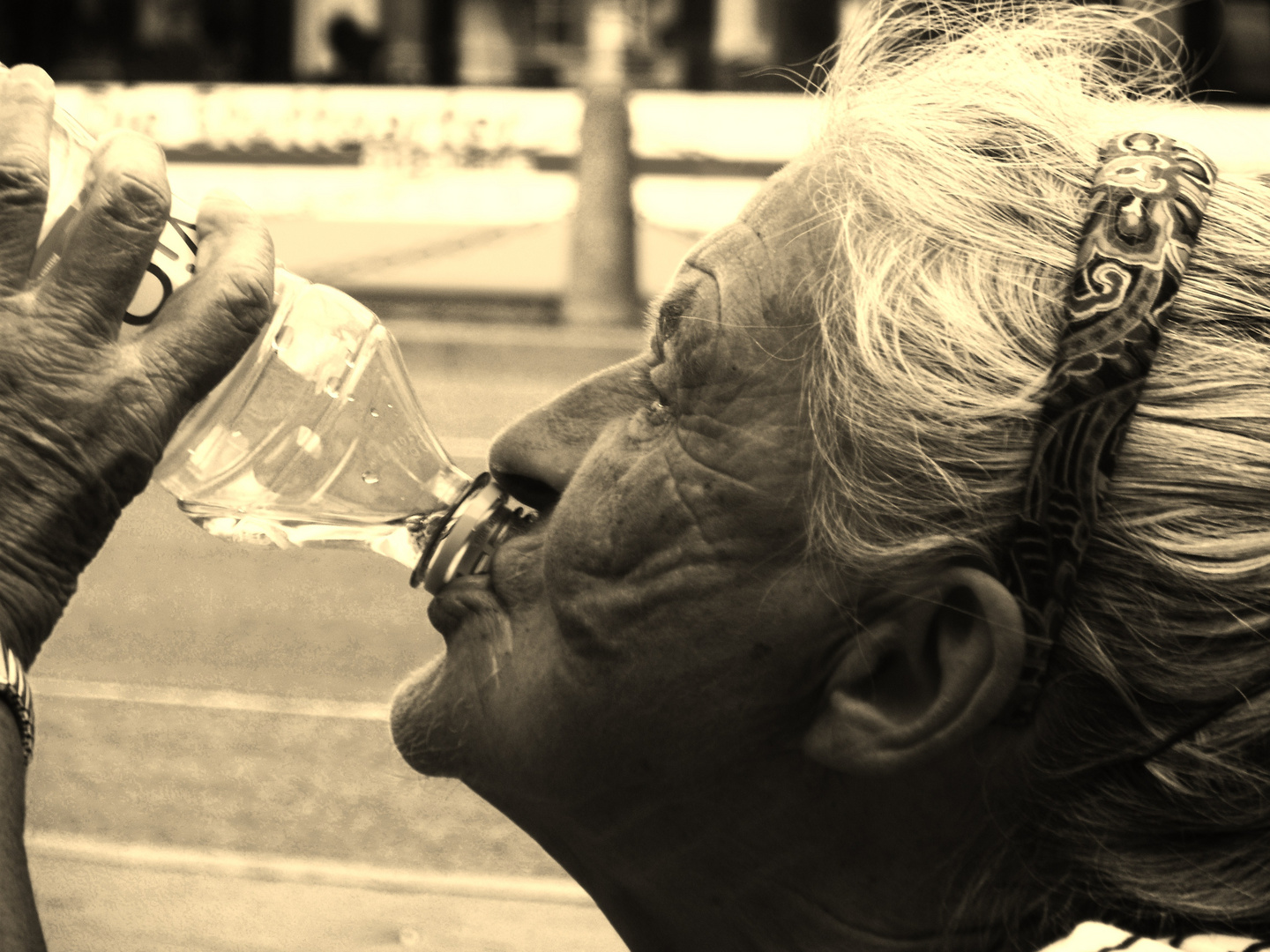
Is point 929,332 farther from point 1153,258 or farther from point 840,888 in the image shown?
point 840,888

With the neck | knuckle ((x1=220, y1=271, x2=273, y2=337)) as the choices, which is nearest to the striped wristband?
knuckle ((x1=220, y1=271, x2=273, y2=337))

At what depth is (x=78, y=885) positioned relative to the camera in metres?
2.62

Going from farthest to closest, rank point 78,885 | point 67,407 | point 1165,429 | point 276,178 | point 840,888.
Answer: point 276,178, point 78,885, point 67,407, point 840,888, point 1165,429

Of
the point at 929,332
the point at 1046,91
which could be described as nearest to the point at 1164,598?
the point at 929,332

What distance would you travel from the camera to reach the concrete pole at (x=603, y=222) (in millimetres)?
11070

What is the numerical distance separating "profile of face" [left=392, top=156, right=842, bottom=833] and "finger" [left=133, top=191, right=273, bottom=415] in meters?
0.33

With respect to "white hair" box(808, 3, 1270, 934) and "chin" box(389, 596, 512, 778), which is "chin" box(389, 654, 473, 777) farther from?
"white hair" box(808, 3, 1270, 934)

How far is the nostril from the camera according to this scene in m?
1.66

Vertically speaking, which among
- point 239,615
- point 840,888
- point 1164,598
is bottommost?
point 239,615

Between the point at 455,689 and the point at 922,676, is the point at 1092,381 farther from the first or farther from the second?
the point at 455,689

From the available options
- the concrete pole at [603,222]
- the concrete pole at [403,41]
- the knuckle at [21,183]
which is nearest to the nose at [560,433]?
the knuckle at [21,183]

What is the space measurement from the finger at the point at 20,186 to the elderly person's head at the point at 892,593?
0.54 metres

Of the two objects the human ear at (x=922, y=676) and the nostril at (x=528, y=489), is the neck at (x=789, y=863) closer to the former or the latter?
the human ear at (x=922, y=676)

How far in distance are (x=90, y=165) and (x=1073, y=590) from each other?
1054mm
